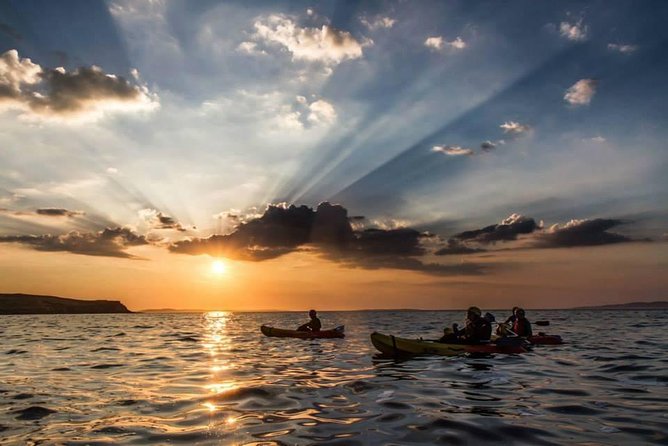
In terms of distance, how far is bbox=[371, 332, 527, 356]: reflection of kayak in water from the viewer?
2205cm

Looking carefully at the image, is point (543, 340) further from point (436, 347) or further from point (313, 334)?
point (313, 334)

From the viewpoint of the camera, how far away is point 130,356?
998 inches

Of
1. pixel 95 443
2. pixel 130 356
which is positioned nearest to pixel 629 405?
pixel 95 443

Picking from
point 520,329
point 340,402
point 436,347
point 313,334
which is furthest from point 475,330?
point 313,334

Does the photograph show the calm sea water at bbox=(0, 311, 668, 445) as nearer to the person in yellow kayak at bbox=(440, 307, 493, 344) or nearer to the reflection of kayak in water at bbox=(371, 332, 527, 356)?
the reflection of kayak in water at bbox=(371, 332, 527, 356)

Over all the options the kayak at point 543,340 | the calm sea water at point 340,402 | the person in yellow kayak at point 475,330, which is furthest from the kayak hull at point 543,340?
the person in yellow kayak at point 475,330

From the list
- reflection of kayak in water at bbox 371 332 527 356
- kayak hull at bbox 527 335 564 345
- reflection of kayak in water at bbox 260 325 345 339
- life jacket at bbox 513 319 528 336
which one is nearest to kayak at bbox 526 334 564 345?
kayak hull at bbox 527 335 564 345

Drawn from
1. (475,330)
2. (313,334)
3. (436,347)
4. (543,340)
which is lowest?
(313,334)

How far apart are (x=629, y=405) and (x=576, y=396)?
1.47 meters

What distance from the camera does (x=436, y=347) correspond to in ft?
72.6

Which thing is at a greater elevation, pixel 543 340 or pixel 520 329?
pixel 520 329

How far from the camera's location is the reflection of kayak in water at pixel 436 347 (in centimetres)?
Answer: 2205

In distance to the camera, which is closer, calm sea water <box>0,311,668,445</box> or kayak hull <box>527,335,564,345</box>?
calm sea water <box>0,311,668,445</box>

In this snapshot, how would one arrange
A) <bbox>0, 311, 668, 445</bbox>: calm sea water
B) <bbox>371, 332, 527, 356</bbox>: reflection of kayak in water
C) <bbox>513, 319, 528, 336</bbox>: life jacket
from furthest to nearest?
1. <bbox>513, 319, 528, 336</bbox>: life jacket
2. <bbox>371, 332, 527, 356</bbox>: reflection of kayak in water
3. <bbox>0, 311, 668, 445</bbox>: calm sea water
